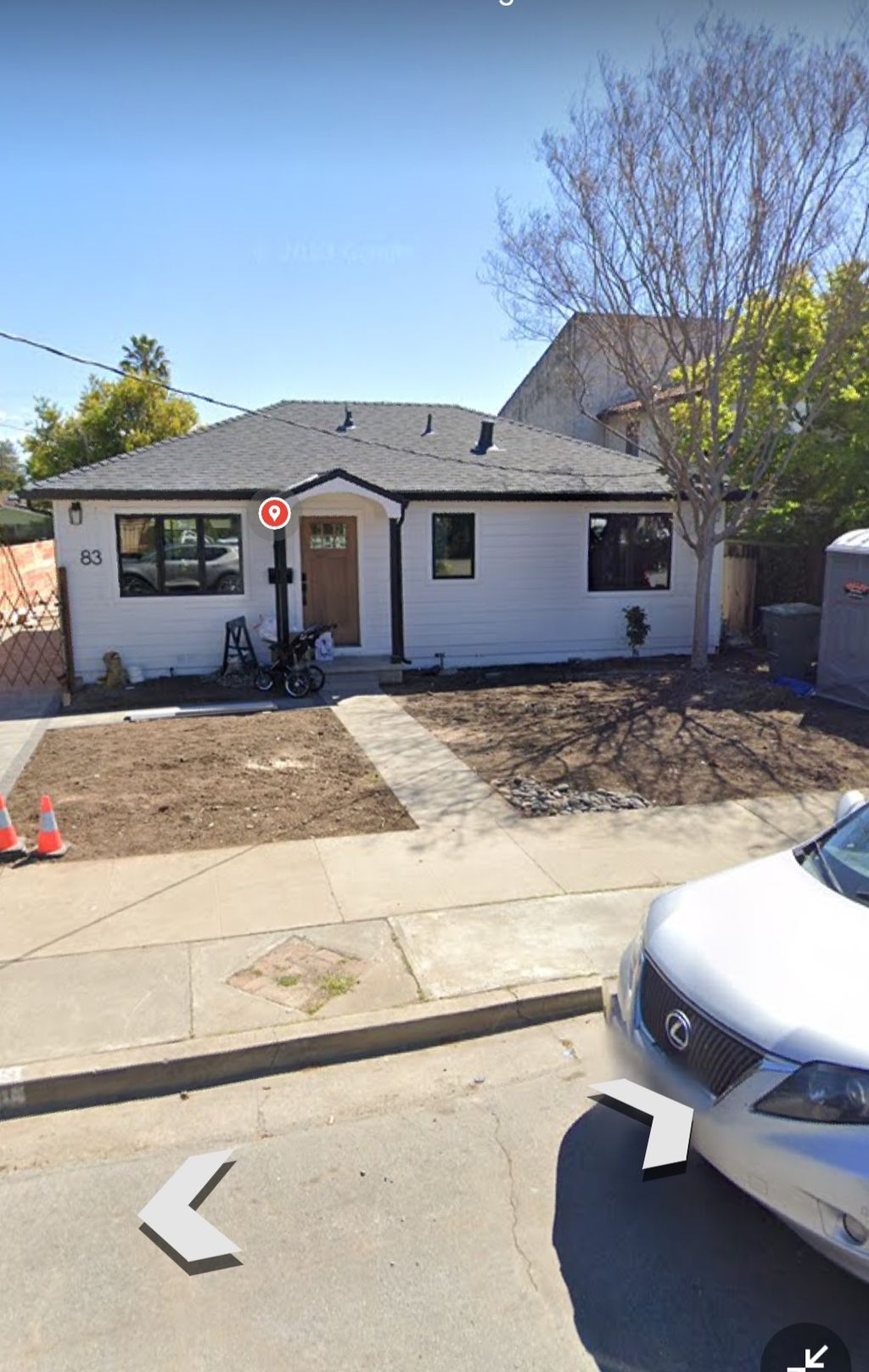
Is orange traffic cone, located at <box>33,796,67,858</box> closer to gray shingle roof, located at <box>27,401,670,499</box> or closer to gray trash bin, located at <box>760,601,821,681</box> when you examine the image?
gray shingle roof, located at <box>27,401,670,499</box>

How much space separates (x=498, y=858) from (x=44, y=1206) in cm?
383

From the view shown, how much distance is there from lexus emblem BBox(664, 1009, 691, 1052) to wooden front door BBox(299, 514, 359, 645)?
37.8ft

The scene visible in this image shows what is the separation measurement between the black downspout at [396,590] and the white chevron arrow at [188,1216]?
10.7 metres

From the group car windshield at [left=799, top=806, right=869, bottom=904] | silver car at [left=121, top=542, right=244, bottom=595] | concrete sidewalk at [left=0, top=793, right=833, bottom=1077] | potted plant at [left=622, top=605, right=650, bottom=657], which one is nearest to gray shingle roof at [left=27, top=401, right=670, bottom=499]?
silver car at [left=121, top=542, right=244, bottom=595]


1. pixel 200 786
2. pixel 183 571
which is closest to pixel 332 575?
pixel 183 571

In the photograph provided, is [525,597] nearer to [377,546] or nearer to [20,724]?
[377,546]

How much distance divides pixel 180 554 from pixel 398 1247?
11874 millimetres

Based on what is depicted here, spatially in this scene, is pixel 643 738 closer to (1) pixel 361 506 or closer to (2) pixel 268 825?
(2) pixel 268 825

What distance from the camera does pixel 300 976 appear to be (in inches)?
191

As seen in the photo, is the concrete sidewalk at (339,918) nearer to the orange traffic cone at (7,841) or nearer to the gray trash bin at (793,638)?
the orange traffic cone at (7,841)

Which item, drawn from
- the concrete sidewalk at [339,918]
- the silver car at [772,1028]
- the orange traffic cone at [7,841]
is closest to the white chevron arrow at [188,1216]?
the concrete sidewalk at [339,918]

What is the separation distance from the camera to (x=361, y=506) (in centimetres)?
1426

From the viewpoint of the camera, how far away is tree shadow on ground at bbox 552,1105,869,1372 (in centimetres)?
265

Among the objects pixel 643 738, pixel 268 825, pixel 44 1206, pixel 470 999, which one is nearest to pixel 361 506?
pixel 643 738
